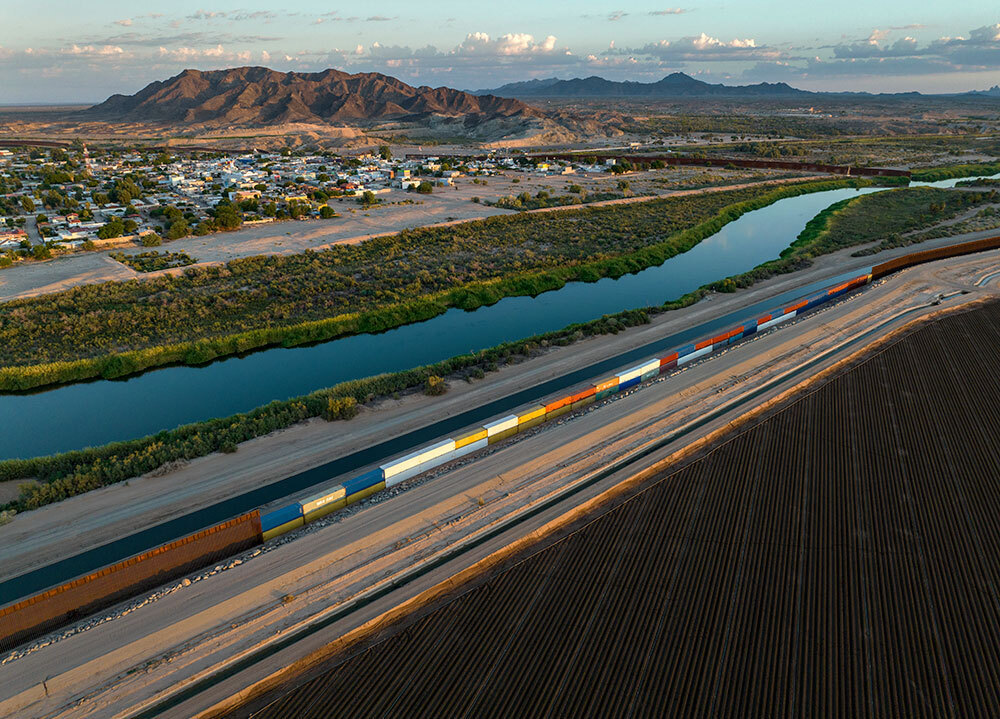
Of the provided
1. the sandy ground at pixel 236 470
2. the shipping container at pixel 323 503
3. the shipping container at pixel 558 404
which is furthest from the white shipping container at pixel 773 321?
the shipping container at pixel 323 503

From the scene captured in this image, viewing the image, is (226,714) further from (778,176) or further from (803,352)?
(778,176)

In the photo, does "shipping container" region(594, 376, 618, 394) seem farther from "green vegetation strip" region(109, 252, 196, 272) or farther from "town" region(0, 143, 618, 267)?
"town" region(0, 143, 618, 267)

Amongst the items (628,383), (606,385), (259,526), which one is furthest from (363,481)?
(628,383)

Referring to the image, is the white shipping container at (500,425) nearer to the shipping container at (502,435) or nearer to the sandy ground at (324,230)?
the shipping container at (502,435)

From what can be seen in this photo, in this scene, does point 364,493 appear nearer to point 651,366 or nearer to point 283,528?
point 283,528

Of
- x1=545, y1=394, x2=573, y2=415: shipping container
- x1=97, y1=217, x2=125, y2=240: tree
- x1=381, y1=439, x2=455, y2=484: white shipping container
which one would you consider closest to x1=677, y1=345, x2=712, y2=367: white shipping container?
x1=545, y1=394, x2=573, y2=415: shipping container

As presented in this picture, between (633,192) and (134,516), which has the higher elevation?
(633,192)

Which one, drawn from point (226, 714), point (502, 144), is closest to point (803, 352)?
point (226, 714)
